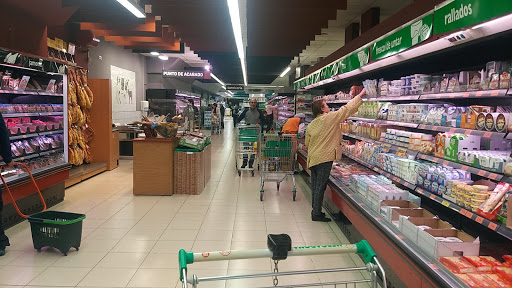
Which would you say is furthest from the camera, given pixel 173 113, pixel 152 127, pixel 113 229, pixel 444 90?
pixel 173 113

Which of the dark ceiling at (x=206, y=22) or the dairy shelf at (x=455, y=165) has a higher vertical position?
the dark ceiling at (x=206, y=22)

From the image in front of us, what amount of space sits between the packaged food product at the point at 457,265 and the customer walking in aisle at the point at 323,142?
2692 millimetres

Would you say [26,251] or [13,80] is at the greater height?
[13,80]

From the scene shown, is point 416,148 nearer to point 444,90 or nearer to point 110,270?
point 444,90

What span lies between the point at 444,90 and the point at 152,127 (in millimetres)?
4801

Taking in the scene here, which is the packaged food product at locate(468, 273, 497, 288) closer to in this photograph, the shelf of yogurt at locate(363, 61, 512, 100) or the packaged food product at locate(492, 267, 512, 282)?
the packaged food product at locate(492, 267, 512, 282)

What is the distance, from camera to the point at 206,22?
763cm

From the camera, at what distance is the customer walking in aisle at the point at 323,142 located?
16.5 feet

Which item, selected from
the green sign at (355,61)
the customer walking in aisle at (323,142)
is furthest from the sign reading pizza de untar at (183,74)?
the customer walking in aisle at (323,142)

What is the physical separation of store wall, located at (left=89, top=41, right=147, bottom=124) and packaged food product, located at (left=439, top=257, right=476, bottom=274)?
9.79 meters

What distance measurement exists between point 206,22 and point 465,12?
18.9 ft

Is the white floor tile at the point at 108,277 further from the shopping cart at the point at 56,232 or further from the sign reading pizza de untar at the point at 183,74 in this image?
the sign reading pizza de untar at the point at 183,74

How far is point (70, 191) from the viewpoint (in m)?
7.05

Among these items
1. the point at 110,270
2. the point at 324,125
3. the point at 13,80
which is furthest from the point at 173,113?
the point at 110,270
